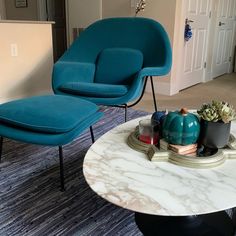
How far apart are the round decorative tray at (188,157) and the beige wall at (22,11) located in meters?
4.46

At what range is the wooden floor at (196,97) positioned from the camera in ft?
10.9

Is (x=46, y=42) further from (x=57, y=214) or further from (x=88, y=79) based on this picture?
(x=57, y=214)

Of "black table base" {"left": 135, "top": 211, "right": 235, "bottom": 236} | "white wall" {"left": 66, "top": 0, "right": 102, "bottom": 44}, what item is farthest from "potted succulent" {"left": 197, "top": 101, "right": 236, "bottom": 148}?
"white wall" {"left": 66, "top": 0, "right": 102, "bottom": 44}

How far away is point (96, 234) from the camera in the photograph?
123 centimetres

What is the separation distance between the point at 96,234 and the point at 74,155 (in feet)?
2.63

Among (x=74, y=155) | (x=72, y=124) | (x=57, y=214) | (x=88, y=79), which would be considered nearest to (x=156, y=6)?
(x=88, y=79)

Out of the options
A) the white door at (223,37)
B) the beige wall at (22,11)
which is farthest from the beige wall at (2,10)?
the white door at (223,37)

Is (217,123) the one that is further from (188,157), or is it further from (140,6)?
(140,6)

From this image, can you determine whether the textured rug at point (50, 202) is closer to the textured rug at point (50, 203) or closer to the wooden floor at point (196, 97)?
the textured rug at point (50, 203)

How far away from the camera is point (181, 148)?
1009 millimetres

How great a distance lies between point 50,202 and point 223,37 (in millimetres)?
4568

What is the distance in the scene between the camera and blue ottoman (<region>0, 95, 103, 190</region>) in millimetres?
1391

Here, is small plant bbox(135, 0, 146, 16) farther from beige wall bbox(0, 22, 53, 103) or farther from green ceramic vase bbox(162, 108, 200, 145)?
green ceramic vase bbox(162, 108, 200, 145)

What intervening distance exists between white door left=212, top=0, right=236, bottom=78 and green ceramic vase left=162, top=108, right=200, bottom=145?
409 centimetres
